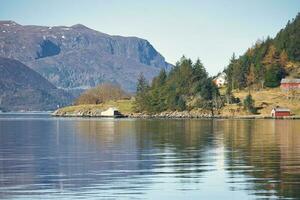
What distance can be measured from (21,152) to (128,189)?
3281 centimetres

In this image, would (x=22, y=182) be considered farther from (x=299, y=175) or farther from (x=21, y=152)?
(x=21, y=152)

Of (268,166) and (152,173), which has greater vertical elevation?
(268,166)

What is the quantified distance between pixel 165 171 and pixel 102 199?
14602mm

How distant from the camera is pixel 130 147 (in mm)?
79312

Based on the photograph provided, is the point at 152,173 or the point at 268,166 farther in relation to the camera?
the point at 268,166

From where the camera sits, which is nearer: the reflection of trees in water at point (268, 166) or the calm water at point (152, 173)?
the calm water at point (152, 173)

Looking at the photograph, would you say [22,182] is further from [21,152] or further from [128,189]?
[21,152]

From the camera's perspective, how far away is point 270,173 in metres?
48.9

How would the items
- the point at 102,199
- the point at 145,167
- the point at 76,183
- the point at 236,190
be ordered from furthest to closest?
the point at 145,167
the point at 76,183
the point at 236,190
the point at 102,199

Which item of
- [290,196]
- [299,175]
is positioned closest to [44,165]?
[299,175]

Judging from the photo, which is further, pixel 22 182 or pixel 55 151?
pixel 55 151

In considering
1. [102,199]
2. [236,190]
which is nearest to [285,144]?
[236,190]

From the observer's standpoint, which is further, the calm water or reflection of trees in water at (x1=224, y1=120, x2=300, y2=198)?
reflection of trees in water at (x1=224, y1=120, x2=300, y2=198)

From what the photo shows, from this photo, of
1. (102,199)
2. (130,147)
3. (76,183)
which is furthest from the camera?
(130,147)
